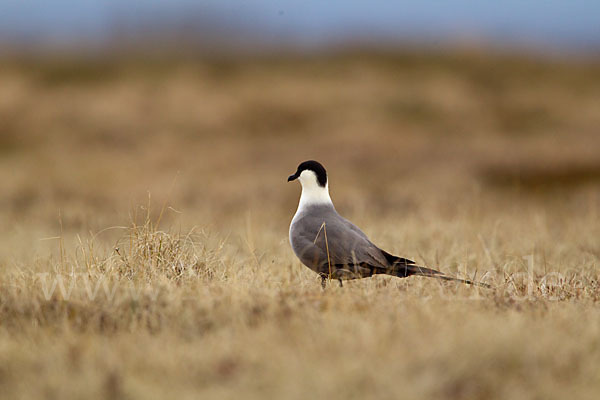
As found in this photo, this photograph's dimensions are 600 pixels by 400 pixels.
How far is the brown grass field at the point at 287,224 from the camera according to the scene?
2906mm

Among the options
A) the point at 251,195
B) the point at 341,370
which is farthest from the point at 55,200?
the point at 341,370

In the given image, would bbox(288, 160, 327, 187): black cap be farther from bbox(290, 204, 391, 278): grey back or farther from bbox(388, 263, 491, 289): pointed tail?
bbox(388, 263, 491, 289): pointed tail

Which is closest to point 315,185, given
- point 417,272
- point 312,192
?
point 312,192

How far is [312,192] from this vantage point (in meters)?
4.97

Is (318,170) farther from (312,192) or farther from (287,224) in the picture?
(287,224)

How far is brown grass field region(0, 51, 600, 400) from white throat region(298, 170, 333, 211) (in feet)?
1.76

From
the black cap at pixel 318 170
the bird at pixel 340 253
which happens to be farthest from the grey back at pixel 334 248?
the black cap at pixel 318 170

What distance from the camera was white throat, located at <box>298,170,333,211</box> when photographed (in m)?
4.95

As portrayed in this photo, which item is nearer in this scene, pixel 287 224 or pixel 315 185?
pixel 315 185

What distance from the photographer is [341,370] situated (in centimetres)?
280

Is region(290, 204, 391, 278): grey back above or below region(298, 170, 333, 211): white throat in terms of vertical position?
below

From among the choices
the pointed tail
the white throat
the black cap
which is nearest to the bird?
the pointed tail

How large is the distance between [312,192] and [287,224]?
3.59 meters

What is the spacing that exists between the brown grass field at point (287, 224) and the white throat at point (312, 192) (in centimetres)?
54
